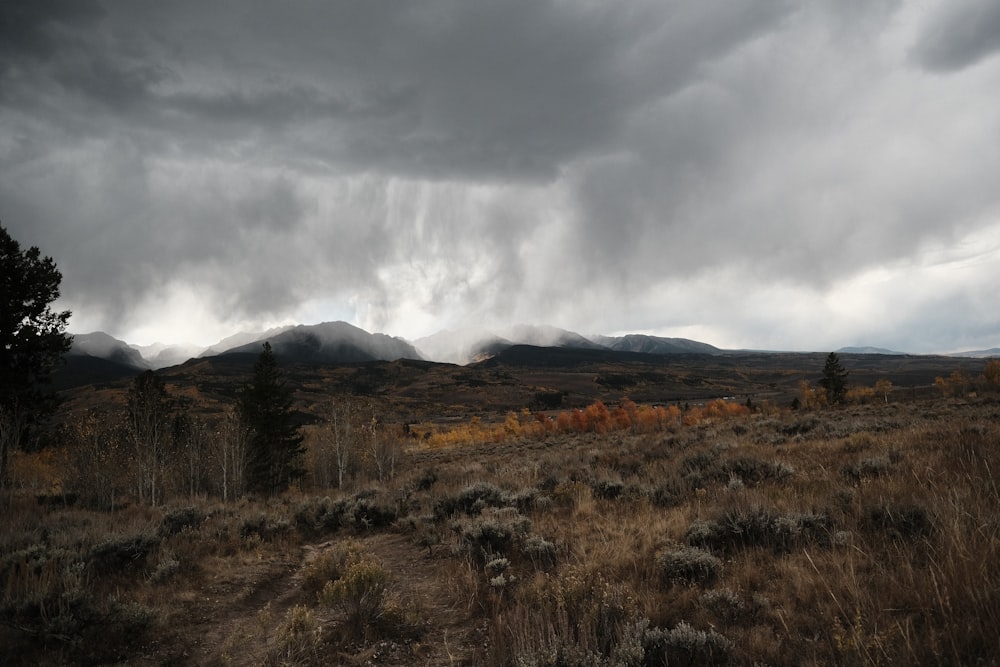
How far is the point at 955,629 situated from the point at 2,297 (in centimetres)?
3250

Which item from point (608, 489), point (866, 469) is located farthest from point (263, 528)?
point (866, 469)

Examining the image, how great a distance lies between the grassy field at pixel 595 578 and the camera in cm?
357

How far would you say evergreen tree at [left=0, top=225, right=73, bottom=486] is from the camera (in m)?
20.8

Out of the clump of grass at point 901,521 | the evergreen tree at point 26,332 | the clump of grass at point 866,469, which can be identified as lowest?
the clump of grass at point 866,469

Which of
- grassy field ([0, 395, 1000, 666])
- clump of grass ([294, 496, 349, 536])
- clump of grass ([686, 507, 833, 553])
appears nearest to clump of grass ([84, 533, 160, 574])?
grassy field ([0, 395, 1000, 666])

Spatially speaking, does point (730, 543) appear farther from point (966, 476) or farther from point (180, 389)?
point (180, 389)

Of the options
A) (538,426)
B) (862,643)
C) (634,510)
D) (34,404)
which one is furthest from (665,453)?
(538,426)

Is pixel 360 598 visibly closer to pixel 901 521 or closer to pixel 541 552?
pixel 541 552

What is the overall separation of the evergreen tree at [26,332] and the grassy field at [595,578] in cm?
1630

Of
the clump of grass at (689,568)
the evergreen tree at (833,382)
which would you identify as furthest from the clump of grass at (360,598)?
the evergreen tree at (833,382)

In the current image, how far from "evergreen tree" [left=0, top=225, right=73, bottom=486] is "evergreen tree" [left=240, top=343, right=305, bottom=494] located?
675 inches

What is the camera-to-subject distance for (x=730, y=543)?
19.7 feet

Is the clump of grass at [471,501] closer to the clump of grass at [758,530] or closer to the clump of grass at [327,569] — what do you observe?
the clump of grass at [327,569]

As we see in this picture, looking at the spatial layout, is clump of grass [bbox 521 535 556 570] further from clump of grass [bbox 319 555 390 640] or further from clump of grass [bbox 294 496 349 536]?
clump of grass [bbox 294 496 349 536]
